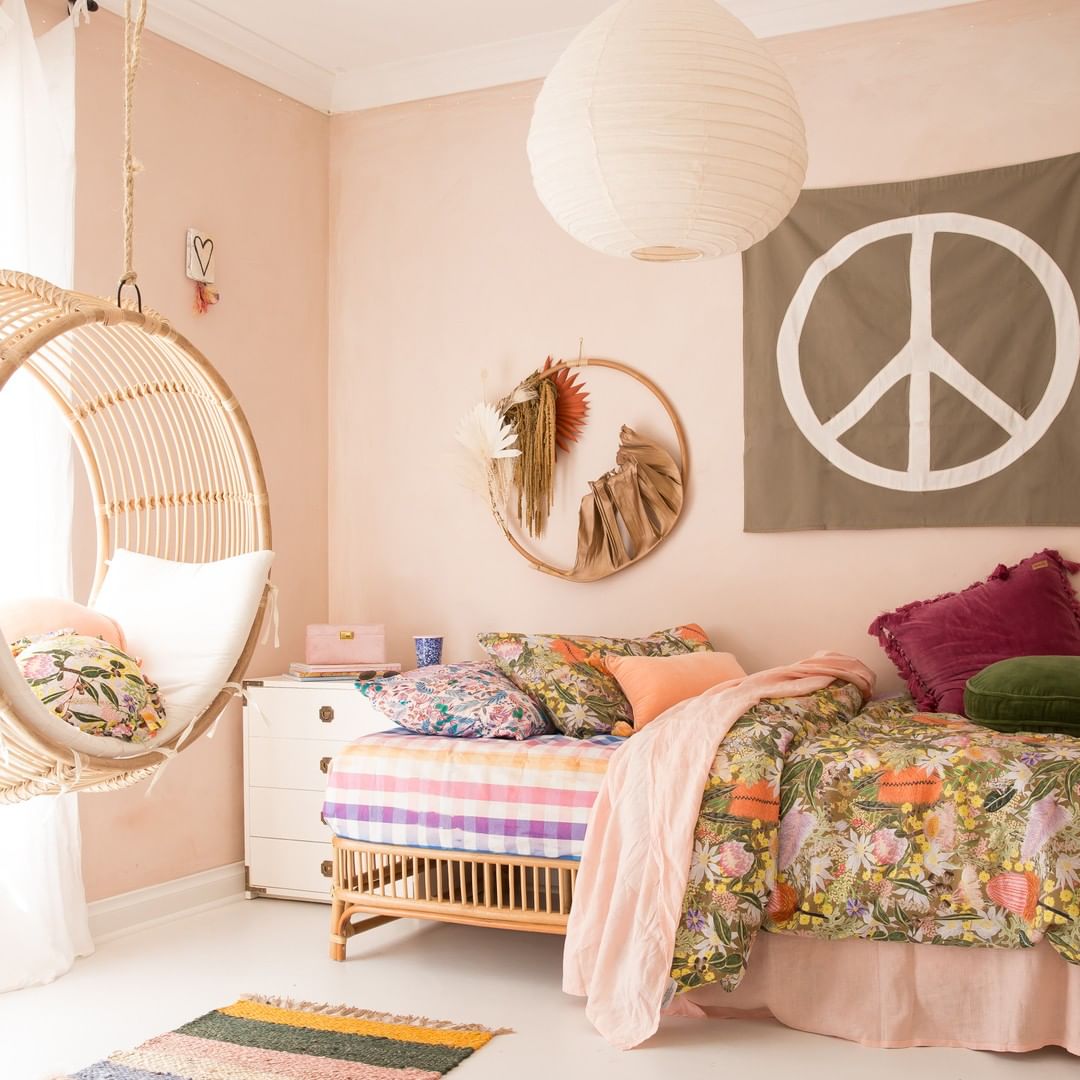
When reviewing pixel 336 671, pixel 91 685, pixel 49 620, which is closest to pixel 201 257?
pixel 336 671

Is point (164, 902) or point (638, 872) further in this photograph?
point (164, 902)

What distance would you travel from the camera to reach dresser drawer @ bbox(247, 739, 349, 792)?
3.93m

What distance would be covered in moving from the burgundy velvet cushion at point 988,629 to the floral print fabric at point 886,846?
59 centimetres

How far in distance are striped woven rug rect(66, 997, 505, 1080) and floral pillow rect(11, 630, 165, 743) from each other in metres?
0.76

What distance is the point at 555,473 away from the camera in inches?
167

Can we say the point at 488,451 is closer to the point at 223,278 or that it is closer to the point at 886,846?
the point at 223,278

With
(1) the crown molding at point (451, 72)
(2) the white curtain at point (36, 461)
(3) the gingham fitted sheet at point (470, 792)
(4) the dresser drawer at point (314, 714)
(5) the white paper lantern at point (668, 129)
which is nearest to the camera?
(5) the white paper lantern at point (668, 129)

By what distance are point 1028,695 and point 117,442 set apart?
263cm

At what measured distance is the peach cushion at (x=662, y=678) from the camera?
3.44m

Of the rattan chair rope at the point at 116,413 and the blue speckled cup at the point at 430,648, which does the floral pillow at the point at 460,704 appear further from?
the rattan chair rope at the point at 116,413

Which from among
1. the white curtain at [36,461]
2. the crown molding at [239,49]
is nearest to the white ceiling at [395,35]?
the crown molding at [239,49]

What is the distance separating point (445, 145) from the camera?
447 cm

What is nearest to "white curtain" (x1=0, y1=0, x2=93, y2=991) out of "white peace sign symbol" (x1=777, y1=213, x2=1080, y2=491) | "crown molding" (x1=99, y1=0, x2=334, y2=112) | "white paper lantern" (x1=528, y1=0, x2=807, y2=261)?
"crown molding" (x1=99, y1=0, x2=334, y2=112)

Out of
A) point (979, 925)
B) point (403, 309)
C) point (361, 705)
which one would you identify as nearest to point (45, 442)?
point (361, 705)
